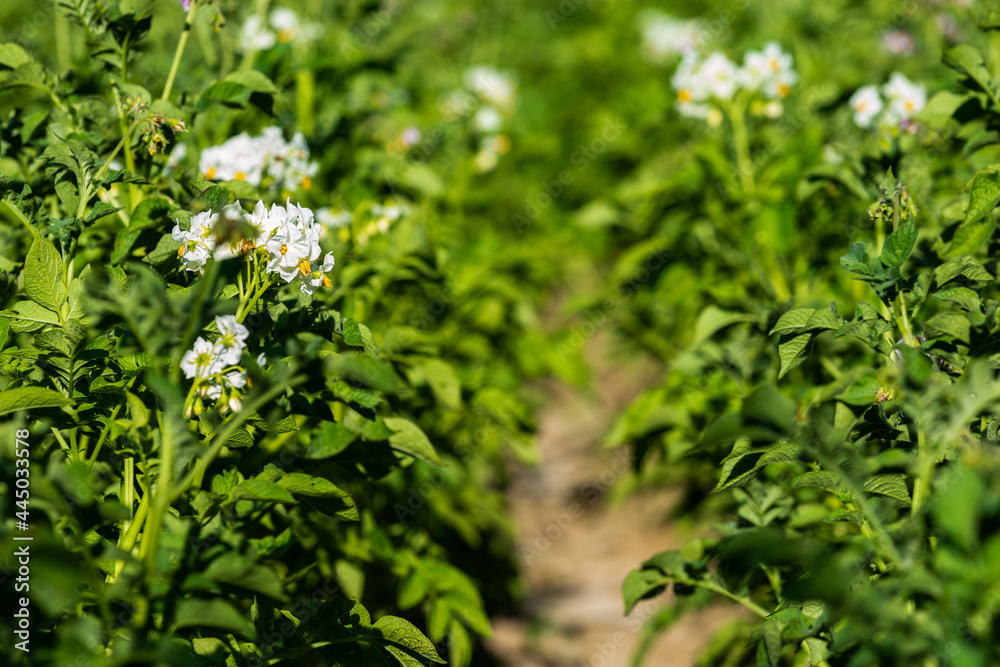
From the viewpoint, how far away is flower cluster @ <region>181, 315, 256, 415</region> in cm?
136

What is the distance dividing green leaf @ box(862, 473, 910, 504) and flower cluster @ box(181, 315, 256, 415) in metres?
1.11

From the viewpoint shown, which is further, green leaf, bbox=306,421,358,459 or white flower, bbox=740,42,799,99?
white flower, bbox=740,42,799,99

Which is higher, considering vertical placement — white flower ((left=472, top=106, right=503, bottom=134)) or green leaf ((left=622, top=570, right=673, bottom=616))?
white flower ((left=472, top=106, right=503, bottom=134))

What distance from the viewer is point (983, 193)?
1.72 metres

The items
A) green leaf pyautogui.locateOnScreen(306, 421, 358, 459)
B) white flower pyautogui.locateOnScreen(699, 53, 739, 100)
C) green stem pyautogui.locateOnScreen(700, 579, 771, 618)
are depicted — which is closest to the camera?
green leaf pyautogui.locateOnScreen(306, 421, 358, 459)

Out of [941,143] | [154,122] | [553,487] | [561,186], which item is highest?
[154,122]

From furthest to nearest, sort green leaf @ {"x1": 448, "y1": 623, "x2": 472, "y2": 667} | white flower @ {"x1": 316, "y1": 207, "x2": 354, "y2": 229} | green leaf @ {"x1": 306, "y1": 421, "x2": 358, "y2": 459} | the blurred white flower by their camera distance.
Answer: the blurred white flower → white flower @ {"x1": 316, "y1": 207, "x2": 354, "y2": 229} → green leaf @ {"x1": 448, "y1": 623, "x2": 472, "y2": 667} → green leaf @ {"x1": 306, "y1": 421, "x2": 358, "y2": 459}

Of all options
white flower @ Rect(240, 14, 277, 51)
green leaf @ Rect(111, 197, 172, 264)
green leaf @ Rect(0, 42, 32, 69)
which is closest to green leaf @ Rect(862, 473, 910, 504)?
green leaf @ Rect(111, 197, 172, 264)

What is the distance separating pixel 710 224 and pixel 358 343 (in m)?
1.72

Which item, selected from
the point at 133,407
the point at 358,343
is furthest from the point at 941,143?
the point at 133,407

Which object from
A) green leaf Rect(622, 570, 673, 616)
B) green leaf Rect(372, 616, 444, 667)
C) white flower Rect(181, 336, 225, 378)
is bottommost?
green leaf Rect(622, 570, 673, 616)

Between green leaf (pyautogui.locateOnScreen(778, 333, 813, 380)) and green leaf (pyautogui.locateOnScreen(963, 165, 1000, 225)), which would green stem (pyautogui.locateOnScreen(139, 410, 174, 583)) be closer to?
green leaf (pyautogui.locateOnScreen(778, 333, 813, 380))

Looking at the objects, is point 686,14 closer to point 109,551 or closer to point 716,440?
point 716,440

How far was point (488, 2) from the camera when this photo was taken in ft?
20.9
